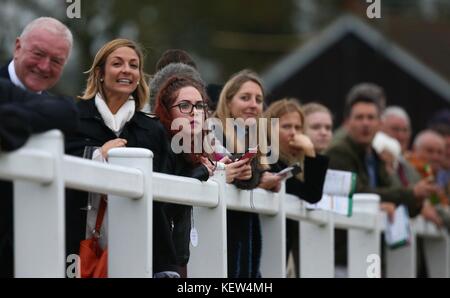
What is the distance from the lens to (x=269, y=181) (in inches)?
377

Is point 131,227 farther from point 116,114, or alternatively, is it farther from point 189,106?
point 189,106

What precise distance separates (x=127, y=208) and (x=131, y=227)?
0.09 metres

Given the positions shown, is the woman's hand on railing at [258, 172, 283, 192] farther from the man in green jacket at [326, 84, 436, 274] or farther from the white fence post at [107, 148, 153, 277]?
the man in green jacket at [326, 84, 436, 274]

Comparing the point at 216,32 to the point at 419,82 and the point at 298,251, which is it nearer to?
the point at 419,82

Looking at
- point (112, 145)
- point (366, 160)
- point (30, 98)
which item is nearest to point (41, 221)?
point (30, 98)

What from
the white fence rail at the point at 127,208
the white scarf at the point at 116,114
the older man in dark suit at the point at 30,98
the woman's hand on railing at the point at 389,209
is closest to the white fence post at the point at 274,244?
the white fence rail at the point at 127,208

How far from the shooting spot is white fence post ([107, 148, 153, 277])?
6941mm

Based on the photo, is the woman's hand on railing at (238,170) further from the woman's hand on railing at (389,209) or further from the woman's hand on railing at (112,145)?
the woman's hand on railing at (389,209)

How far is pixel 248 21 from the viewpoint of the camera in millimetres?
62125

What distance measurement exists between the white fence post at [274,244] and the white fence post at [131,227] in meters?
2.89

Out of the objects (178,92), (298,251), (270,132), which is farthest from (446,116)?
(178,92)

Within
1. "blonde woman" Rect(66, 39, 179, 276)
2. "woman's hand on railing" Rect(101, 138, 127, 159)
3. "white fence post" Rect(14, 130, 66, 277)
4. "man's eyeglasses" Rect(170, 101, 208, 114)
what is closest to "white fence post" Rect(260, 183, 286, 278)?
"man's eyeglasses" Rect(170, 101, 208, 114)

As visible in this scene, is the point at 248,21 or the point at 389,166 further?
the point at 248,21
